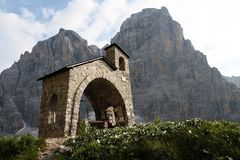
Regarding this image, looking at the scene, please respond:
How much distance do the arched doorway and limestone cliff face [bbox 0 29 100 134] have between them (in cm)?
10346

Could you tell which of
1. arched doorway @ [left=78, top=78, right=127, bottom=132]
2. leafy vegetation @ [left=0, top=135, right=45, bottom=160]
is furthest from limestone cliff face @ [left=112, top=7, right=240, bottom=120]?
leafy vegetation @ [left=0, top=135, right=45, bottom=160]

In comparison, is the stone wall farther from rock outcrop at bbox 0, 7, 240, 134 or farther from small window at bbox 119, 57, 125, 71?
rock outcrop at bbox 0, 7, 240, 134

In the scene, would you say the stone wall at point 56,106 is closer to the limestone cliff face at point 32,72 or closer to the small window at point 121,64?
the small window at point 121,64

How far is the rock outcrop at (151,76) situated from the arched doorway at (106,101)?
98.5 metres

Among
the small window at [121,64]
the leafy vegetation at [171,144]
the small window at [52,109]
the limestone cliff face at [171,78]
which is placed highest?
the limestone cliff face at [171,78]

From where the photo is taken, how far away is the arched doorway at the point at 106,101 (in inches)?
894

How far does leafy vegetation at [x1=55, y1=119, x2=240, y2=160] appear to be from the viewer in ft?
30.3

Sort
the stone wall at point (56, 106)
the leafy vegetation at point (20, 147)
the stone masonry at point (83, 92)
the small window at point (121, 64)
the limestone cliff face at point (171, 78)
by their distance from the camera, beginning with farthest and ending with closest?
the limestone cliff face at point (171, 78), the small window at point (121, 64), the stone masonry at point (83, 92), the stone wall at point (56, 106), the leafy vegetation at point (20, 147)

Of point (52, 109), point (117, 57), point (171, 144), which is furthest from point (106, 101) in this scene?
point (171, 144)

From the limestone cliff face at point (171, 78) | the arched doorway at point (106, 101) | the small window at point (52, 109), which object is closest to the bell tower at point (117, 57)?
the arched doorway at point (106, 101)

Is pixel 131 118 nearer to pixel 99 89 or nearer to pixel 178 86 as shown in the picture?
pixel 99 89

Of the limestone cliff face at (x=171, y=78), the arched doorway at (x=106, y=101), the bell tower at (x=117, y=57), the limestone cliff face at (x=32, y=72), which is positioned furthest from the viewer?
the limestone cliff face at (x=32, y=72)

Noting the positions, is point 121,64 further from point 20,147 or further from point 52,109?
point 20,147

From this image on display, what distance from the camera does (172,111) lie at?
122 m
